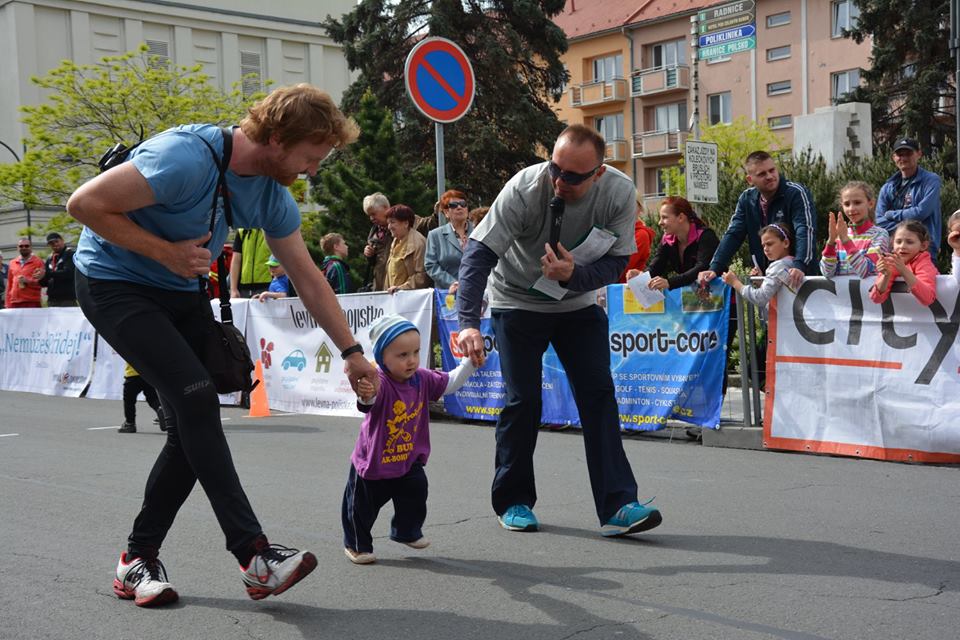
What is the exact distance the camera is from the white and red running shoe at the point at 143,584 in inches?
162

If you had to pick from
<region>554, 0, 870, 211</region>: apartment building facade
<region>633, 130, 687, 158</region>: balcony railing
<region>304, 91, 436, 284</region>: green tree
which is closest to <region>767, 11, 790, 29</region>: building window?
<region>554, 0, 870, 211</region>: apartment building facade

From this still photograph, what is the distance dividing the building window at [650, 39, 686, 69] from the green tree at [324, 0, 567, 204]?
28896 mm

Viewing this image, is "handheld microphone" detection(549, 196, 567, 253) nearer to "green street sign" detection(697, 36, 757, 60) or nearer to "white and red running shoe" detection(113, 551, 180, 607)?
"white and red running shoe" detection(113, 551, 180, 607)

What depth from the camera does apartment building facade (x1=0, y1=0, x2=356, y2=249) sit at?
55.8 metres

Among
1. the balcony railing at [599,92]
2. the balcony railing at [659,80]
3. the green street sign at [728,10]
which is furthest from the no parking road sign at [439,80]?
the balcony railing at [599,92]

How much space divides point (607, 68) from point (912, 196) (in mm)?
59193

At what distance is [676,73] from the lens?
61.2 meters

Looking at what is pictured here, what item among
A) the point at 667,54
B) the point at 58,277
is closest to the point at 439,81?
the point at 58,277

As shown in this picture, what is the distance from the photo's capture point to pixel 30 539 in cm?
541

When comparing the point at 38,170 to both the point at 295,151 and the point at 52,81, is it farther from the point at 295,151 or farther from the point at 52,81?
the point at 295,151

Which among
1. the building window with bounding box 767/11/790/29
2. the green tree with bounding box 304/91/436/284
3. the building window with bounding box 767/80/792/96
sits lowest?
the green tree with bounding box 304/91/436/284

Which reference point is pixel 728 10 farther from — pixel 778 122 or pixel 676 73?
pixel 676 73

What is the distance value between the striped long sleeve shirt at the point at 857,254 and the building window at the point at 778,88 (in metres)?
52.5

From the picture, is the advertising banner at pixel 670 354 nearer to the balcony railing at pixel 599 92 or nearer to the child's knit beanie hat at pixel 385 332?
the child's knit beanie hat at pixel 385 332
